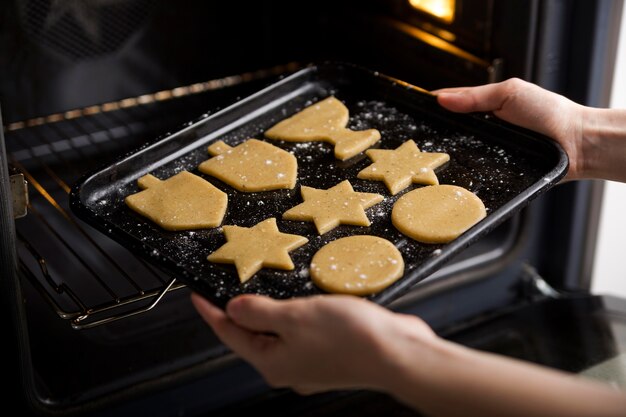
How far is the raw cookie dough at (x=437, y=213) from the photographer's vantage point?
41.9 inches

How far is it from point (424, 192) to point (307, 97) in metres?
0.37

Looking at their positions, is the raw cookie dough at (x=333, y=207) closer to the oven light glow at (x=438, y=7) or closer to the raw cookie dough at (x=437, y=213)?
the raw cookie dough at (x=437, y=213)

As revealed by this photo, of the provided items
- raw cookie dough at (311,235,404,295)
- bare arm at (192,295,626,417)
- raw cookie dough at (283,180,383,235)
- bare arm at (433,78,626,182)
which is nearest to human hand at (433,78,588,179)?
bare arm at (433,78,626,182)

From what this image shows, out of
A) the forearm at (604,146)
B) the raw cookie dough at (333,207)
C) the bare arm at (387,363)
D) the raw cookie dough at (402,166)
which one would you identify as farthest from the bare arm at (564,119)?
the bare arm at (387,363)

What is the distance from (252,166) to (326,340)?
453 millimetres

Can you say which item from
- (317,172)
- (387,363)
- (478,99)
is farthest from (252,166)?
(387,363)

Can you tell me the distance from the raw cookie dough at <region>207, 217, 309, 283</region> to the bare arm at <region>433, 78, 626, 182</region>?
396mm

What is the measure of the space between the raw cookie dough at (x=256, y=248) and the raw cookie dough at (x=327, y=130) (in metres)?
0.24

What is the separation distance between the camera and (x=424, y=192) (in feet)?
3.81

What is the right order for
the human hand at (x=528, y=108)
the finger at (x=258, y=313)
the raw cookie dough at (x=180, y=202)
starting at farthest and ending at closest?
the human hand at (x=528, y=108)
the raw cookie dough at (x=180, y=202)
the finger at (x=258, y=313)

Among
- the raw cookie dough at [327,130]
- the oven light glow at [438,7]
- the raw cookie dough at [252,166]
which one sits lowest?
the raw cookie dough at [252,166]

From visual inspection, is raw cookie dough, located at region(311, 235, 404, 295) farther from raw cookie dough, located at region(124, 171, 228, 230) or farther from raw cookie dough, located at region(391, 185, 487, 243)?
raw cookie dough, located at region(124, 171, 228, 230)

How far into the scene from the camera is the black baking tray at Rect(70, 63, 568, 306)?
1.02 meters

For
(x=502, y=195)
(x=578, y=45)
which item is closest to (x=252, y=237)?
(x=502, y=195)
